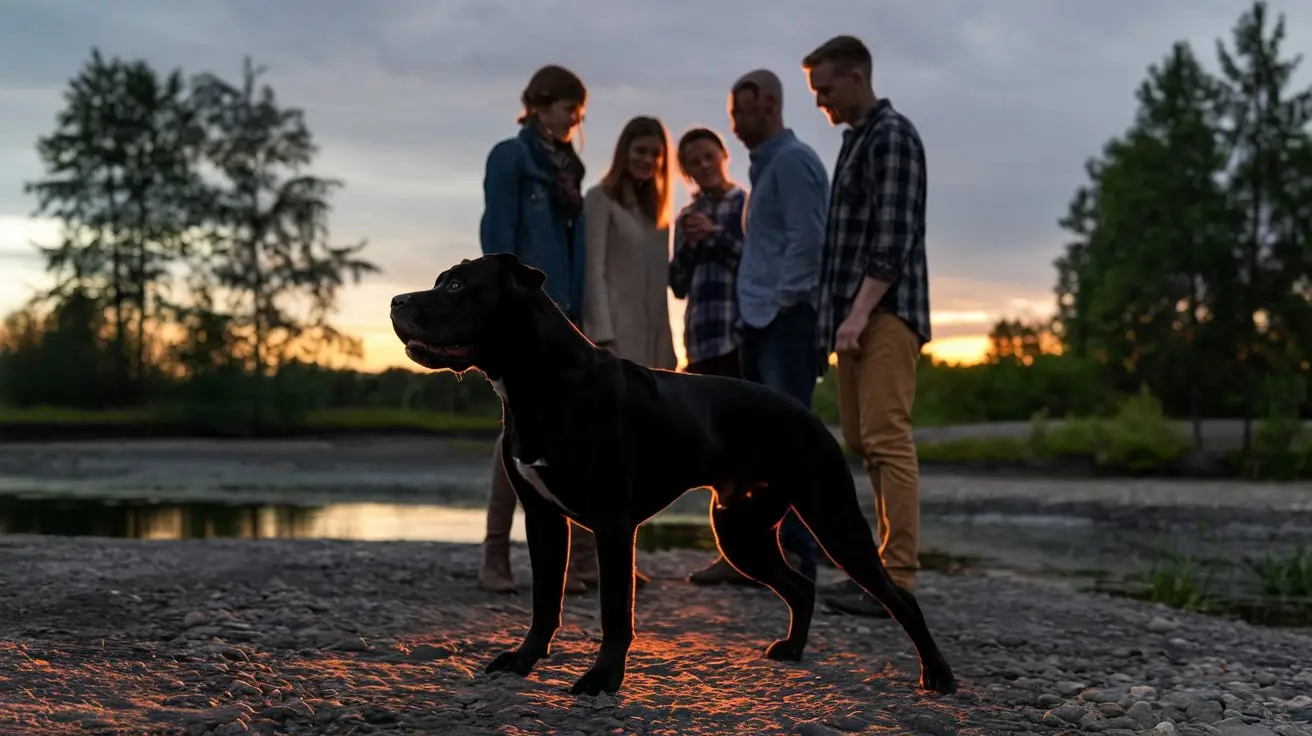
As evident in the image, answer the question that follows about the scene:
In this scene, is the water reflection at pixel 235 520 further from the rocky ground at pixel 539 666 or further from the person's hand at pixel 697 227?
the person's hand at pixel 697 227

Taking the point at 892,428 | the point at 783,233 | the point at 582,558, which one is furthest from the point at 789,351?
the point at 582,558

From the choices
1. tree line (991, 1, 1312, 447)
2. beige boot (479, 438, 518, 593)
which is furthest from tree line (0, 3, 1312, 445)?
beige boot (479, 438, 518, 593)

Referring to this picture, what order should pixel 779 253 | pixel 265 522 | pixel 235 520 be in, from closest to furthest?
pixel 779 253 → pixel 265 522 → pixel 235 520

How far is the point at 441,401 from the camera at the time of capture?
114 feet

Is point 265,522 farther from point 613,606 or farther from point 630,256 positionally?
point 613,606

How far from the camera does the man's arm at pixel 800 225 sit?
5969 millimetres

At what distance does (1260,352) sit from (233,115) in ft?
97.7

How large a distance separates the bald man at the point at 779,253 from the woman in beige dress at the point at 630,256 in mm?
480

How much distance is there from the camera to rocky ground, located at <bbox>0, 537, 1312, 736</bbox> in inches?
143

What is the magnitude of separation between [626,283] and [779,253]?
855 millimetres

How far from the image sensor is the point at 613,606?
3.90 metres

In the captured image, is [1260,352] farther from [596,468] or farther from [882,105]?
[596,468]

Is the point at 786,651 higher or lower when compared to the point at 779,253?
lower

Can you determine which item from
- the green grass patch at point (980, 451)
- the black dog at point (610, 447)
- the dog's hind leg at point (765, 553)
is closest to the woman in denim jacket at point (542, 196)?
the dog's hind leg at point (765, 553)
